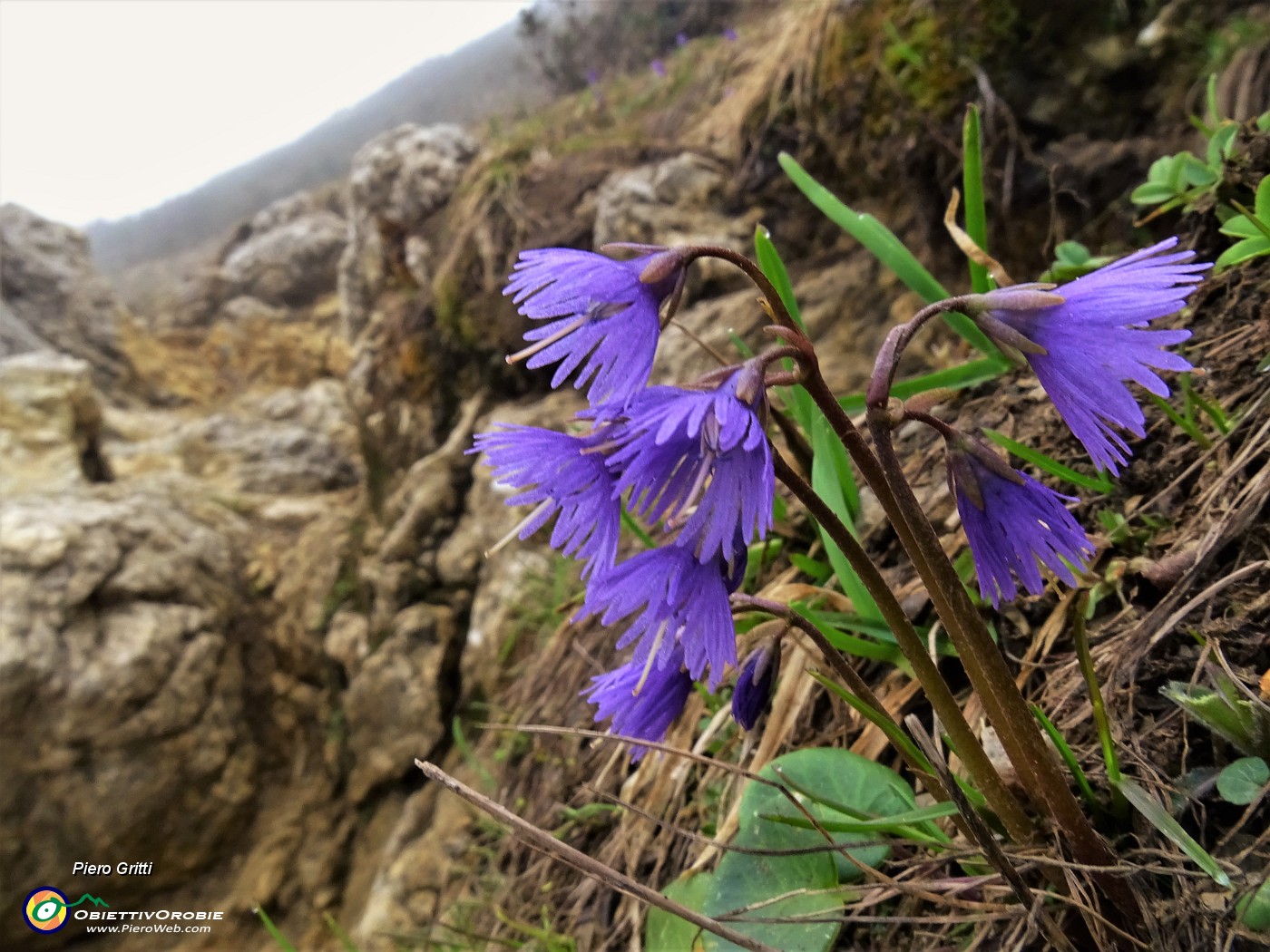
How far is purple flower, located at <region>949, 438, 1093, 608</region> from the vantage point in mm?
773

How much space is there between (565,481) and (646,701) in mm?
320

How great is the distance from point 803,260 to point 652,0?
21.2 ft

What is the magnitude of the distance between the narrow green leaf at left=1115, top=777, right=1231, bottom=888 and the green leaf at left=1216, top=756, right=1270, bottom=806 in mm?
61

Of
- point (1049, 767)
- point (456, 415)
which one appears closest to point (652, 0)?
point (456, 415)

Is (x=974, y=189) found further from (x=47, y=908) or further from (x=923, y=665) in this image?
(x=47, y=908)

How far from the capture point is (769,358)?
2.27ft

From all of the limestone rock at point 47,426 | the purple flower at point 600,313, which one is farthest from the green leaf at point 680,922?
the limestone rock at point 47,426

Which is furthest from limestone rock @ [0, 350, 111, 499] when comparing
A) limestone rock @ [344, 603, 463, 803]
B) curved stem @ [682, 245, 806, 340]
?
curved stem @ [682, 245, 806, 340]

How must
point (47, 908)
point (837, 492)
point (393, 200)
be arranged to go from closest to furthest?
1. point (837, 492)
2. point (47, 908)
3. point (393, 200)

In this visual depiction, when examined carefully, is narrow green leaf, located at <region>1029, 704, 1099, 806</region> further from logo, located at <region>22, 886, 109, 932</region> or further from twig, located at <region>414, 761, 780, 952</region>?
logo, located at <region>22, 886, 109, 932</region>

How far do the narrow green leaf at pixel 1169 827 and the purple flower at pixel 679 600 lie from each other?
0.47m

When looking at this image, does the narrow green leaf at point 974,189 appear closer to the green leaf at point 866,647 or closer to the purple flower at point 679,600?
the green leaf at point 866,647

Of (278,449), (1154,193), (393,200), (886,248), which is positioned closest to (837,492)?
(886,248)

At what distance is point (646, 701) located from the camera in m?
0.91
